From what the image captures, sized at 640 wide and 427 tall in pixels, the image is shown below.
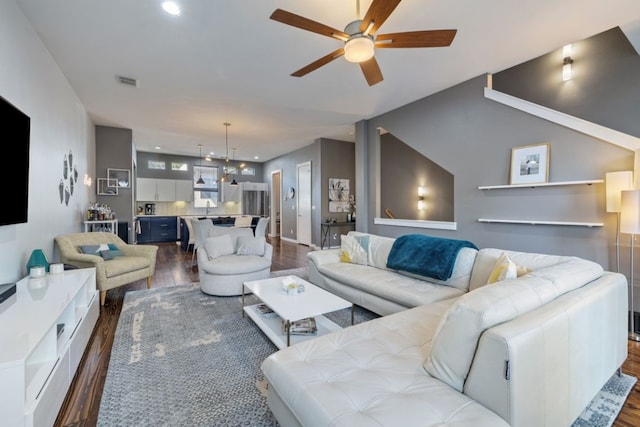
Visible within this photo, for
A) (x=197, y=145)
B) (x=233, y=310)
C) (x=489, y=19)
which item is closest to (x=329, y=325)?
(x=233, y=310)

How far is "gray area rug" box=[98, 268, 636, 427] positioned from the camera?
1.59 meters

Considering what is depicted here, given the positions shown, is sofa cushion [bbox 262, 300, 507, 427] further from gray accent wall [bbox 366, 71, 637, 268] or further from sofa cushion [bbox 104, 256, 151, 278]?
sofa cushion [bbox 104, 256, 151, 278]

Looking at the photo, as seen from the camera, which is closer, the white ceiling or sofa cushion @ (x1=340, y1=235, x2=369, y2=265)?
the white ceiling

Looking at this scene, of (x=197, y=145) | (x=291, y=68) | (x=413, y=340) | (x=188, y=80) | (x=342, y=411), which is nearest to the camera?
(x=342, y=411)

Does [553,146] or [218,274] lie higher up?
[553,146]

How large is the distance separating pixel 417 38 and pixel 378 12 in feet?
1.46

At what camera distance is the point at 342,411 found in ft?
3.43

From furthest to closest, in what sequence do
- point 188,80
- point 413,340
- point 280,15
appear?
point 188,80, point 280,15, point 413,340

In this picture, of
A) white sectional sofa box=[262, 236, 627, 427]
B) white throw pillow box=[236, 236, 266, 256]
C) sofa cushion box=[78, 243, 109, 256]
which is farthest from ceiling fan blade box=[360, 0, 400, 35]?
sofa cushion box=[78, 243, 109, 256]

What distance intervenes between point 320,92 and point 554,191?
10.4 feet

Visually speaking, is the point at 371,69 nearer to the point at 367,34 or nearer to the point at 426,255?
the point at 367,34

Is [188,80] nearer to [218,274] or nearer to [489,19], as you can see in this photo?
[218,274]

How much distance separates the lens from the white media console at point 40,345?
1.18 m

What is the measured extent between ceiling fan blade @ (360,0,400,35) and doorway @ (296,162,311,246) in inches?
225
